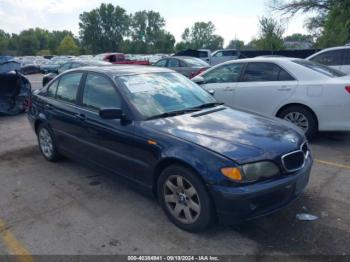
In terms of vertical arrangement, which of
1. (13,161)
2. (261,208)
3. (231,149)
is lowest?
(13,161)

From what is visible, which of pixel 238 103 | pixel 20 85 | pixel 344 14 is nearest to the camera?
pixel 238 103

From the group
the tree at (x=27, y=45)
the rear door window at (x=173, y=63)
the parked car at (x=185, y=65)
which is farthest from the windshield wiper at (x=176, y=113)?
the tree at (x=27, y=45)

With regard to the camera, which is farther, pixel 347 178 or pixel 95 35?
pixel 95 35

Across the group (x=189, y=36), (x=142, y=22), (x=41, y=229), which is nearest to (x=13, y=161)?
(x=41, y=229)

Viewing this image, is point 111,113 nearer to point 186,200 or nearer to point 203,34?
point 186,200

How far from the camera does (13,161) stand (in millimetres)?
5621

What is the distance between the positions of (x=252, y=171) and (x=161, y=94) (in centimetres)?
161

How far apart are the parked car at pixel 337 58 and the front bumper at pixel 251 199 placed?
25.3 feet

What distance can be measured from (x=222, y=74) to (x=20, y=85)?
6.57 m

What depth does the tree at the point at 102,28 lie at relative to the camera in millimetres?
95000

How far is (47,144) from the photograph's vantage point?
5.38 metres

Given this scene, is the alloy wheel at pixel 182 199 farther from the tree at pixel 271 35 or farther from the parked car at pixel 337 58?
the tree at pixel 271 35

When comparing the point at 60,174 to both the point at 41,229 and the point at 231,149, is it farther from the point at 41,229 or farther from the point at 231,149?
the point at 231,149

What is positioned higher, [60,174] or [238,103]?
[238,103]
